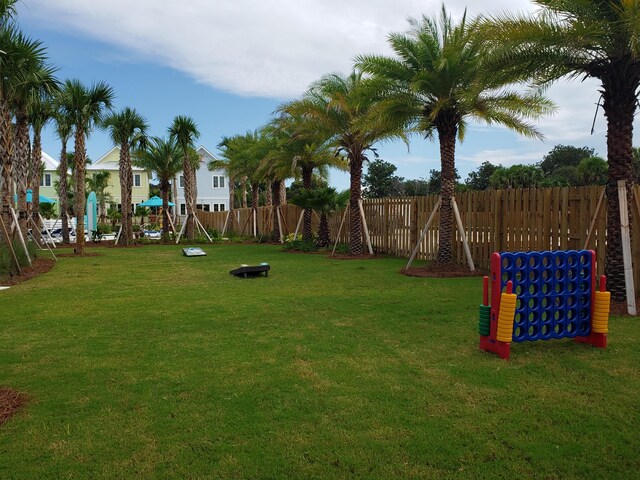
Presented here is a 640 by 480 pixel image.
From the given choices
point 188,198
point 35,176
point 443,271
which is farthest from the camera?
point 188,198

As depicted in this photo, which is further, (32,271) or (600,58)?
(32,271)

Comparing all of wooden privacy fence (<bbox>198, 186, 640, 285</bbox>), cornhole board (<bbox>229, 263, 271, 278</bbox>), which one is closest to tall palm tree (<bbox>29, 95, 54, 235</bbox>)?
cornhole board (<bbox>229, 263, 271, 278</bbox>)

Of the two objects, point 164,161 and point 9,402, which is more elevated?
point 164,161

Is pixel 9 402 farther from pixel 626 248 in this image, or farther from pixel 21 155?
pixel 21 155

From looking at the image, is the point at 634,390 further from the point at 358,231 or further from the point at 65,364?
the point at 358,231

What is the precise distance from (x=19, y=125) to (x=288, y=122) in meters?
10.3

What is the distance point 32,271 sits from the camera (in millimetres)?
14203

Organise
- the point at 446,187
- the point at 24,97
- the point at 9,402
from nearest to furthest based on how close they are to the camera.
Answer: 1. the point at 9,402
2. the point at 446,187
3. the point at 24,97

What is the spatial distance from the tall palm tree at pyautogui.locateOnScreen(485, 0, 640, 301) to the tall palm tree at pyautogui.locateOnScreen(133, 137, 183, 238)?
25.1 m

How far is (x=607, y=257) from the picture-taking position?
8.88 m

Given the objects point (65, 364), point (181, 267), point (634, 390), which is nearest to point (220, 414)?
point (65, 364)

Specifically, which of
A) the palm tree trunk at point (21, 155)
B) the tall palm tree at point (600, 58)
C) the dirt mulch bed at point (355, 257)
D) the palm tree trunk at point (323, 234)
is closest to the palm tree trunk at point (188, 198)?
the palm tree trunk at point (21, 155)

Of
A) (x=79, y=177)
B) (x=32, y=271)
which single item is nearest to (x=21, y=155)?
(x=79, y=177)

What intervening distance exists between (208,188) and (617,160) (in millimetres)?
51866
